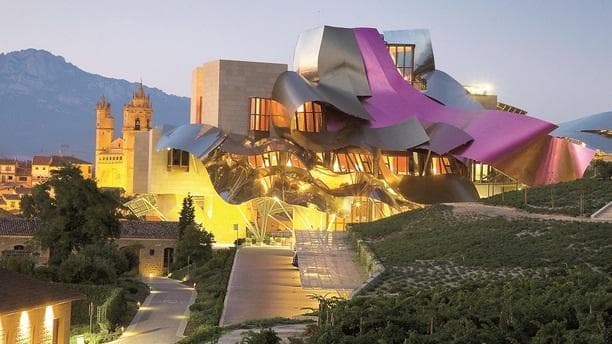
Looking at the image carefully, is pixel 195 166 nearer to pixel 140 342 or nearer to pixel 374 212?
pixel 374 212

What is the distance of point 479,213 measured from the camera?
90.8 ft

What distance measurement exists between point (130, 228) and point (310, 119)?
1091 cm

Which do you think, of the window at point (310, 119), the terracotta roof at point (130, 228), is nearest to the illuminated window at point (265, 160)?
the window at point (310, 119)

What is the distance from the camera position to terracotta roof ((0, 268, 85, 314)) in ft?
59.0

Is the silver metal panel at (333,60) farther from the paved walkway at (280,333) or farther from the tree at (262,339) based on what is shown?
the tree at (262,339)

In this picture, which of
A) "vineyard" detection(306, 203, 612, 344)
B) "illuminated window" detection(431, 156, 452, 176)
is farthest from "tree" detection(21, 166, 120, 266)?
"illuminated window" detection(431, 156, 452, 176)

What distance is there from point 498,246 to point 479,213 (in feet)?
18.1

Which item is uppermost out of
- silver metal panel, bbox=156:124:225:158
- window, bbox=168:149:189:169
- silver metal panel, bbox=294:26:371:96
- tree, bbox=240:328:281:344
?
silver metal panel, bbox=294:26:371:96

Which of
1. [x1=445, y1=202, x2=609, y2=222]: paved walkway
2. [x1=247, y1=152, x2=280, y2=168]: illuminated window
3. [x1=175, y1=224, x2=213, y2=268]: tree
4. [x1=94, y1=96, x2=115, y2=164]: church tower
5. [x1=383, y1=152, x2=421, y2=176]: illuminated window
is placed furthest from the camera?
[x1=94, y1=96, x2=115, y2=164]: church tower

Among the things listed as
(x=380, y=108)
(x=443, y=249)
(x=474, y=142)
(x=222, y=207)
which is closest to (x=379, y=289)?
(x=443, y=249)

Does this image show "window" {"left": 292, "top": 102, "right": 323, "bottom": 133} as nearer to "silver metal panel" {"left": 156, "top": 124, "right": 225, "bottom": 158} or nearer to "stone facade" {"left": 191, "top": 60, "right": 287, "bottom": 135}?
"stone facade" {"left": 191, "top": 60, "right": 287, "bottom": 135}

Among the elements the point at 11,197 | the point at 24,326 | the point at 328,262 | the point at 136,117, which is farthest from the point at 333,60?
the point at 11,197

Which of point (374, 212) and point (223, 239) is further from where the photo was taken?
point (223, 239)

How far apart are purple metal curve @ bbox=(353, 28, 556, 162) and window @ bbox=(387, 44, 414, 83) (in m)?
2.82
